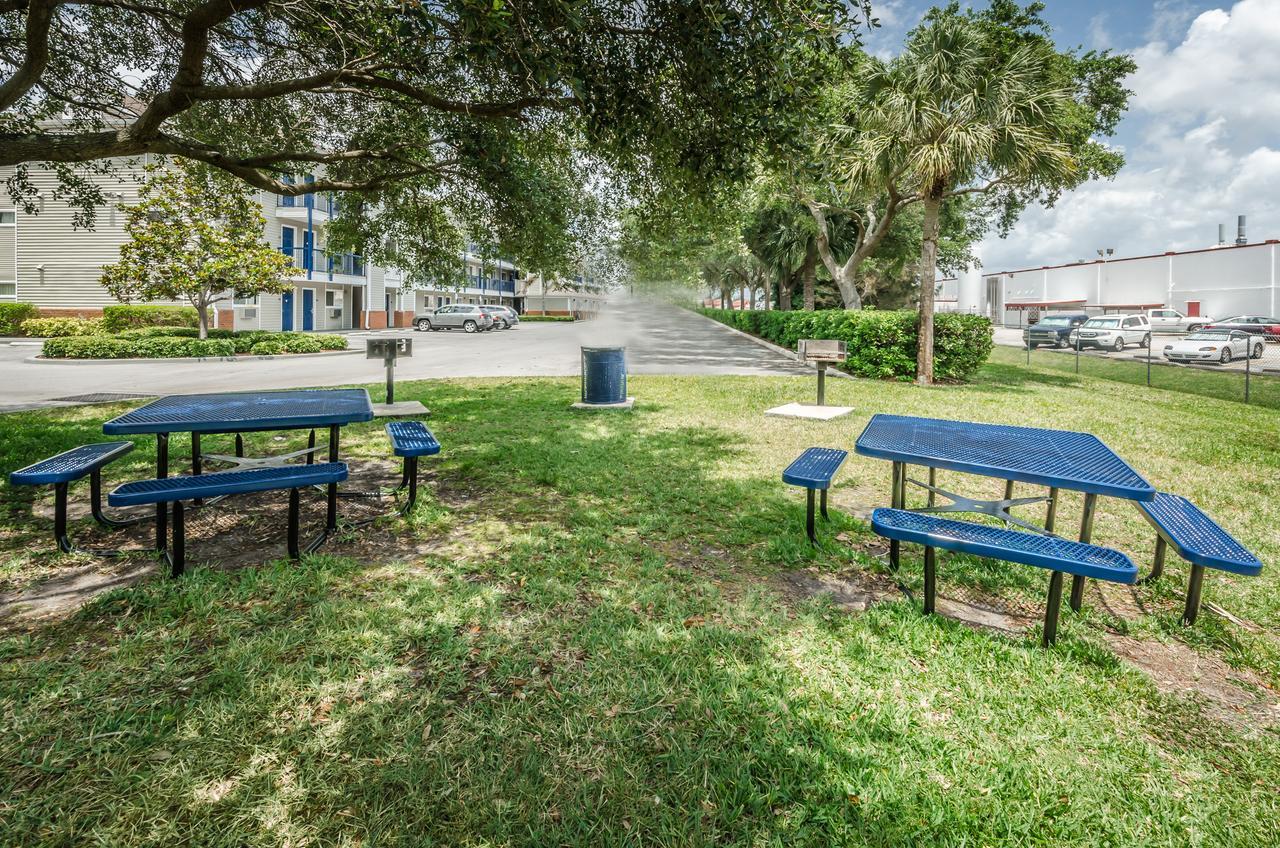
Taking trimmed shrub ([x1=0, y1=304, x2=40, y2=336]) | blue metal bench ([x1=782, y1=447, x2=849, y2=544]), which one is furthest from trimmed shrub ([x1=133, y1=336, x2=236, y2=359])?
blue metal bench ([x1=782, y1=447, x2=849, y2=544])

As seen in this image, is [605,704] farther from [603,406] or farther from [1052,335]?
[1052,335]

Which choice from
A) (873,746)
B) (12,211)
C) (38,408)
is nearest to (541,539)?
(873,746)

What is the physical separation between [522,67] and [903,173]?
40.6 ft

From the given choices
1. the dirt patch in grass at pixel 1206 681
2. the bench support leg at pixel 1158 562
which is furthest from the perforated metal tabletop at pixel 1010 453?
the dirt patch in grass at pixel 1206 681

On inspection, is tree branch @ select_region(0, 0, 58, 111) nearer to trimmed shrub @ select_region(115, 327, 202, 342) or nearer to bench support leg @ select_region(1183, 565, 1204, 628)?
bench support leg @ select_region(1183, 565, 1204, 628)

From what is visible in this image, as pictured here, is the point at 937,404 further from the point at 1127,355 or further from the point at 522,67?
the point at 1127,355

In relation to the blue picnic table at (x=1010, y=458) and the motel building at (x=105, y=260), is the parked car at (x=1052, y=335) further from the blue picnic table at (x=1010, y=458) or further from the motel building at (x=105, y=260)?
the blue picnic table at (x=1010, y=458)

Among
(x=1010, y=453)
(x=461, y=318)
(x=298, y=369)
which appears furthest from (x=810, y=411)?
(x=461, y=318)

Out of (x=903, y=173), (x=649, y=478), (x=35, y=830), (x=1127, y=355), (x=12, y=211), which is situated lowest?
(x=35, y=830)

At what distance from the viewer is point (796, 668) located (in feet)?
9.30

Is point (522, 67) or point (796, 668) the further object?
point (522, 67)

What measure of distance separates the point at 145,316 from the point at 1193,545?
30.6m

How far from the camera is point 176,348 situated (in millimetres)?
18047

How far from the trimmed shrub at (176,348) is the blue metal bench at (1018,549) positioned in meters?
20.3
